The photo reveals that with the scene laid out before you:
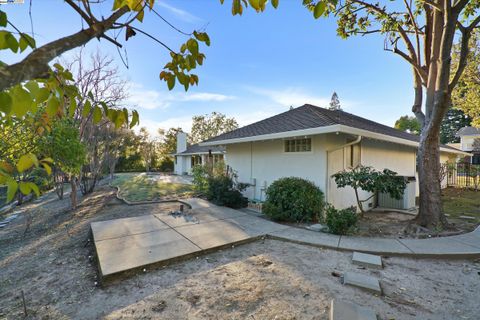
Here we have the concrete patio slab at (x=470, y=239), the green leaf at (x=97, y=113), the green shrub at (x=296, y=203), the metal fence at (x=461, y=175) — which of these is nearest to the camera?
the green leaf at (x=97, y=113)

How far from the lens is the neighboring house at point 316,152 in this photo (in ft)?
21.4

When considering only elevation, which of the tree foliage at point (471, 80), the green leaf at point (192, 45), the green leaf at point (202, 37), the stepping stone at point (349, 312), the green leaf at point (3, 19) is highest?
the tree foliage at point (471, 80)

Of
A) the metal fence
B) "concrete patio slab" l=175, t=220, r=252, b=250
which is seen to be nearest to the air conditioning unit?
"concrete patio slab" l=175, t=220, r=252, b=250

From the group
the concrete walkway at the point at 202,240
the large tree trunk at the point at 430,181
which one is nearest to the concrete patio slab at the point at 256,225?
the concrete walkway at the point at 202,240

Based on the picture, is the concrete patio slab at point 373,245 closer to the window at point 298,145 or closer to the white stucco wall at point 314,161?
the white stucco wall at point 314,161

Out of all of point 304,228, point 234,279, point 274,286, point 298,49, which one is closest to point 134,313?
point 234,279

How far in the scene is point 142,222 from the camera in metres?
5.92

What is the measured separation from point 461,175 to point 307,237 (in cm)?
1831

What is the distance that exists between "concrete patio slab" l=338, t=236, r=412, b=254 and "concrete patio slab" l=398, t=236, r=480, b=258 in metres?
0.22

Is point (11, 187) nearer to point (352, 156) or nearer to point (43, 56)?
point (43, 56)

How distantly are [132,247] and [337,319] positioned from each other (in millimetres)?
3642

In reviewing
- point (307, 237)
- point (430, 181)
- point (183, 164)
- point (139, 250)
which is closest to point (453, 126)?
point (183, 164)

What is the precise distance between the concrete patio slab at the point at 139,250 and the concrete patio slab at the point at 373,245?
10.1ft

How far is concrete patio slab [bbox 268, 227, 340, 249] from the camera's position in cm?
463
